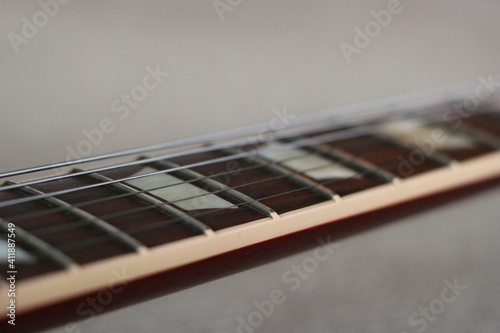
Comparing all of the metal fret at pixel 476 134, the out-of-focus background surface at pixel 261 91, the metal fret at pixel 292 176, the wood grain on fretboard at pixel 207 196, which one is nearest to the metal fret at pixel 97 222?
the wood grain on fretboard at pixel 207 196

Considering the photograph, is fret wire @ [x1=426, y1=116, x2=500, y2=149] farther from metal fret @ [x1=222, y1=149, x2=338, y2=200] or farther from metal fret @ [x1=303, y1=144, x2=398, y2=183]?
metal fret @ [x1=222, y1=149, x2=338, y2=200]

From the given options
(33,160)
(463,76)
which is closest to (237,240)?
(33,160)

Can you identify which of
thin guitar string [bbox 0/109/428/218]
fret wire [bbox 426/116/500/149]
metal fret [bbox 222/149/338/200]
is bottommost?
fret wire [bbox 426/116/500/149]

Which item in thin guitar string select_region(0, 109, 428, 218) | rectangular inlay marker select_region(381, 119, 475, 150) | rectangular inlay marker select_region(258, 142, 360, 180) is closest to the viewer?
thin guitar string select_region(0, 109, 428, 218)

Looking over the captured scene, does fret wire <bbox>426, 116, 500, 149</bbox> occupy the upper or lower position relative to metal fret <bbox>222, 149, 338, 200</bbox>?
lower

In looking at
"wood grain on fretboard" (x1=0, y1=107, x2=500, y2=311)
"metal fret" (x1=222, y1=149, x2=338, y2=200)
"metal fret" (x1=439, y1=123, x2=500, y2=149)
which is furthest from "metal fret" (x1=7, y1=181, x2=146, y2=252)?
"metal fret" (x1=439, y1=123, x2=500, y2=149)

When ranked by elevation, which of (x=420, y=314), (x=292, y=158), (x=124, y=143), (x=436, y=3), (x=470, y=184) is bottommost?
(x=420, y=314)

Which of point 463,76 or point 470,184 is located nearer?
point 470,184

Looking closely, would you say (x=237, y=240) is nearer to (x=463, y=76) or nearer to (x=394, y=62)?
(x=394, y=62)
